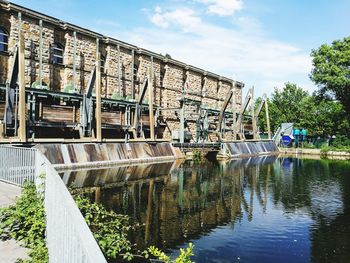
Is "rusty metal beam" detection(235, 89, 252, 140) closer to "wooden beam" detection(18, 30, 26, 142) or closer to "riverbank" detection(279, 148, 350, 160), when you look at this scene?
"riverbank" detection(279, 148, 350, 160)

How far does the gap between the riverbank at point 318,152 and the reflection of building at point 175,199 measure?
842 inches

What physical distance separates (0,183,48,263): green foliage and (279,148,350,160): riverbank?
3375 cm

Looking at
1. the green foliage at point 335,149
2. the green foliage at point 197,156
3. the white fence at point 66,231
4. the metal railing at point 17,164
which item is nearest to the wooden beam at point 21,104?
the metal railing at point 17,164

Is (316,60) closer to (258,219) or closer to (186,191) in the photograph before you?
(186,191)

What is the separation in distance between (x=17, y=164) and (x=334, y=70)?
3466cm

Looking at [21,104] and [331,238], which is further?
[21,104]

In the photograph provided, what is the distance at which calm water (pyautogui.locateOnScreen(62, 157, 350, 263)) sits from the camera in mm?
7172

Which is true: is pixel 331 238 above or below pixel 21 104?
below

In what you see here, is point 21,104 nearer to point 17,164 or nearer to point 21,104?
point 21,104

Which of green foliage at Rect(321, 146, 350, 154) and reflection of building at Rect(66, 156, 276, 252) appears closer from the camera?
reflection of building at Rect(66, 156, 276, 252)

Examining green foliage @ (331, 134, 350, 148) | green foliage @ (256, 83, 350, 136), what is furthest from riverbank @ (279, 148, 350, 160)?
green foliage @ (256, 83, 350, 136)

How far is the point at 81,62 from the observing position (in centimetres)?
2370

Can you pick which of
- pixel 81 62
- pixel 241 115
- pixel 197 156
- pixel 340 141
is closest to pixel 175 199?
pixel 81 62

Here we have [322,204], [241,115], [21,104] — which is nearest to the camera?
[322,204]
